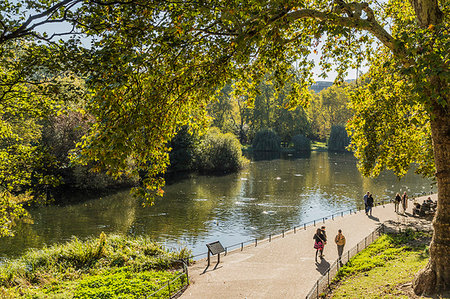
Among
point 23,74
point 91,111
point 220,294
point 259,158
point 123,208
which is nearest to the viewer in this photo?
point 91,111

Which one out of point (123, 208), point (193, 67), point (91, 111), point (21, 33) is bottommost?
point (123, 208)

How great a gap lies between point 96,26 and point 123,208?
2473cm

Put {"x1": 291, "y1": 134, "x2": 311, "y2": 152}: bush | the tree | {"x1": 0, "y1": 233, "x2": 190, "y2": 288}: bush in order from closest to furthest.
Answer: the tree, {"x1": 0, "y1": 233, "x2": 190, "y2": 288}: bush, {"x1": 291, "y1": 134, "x2": 311, "y2": 152}: bush

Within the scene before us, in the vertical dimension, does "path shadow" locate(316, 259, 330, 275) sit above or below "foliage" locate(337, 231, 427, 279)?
below

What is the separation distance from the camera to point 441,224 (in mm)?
8031

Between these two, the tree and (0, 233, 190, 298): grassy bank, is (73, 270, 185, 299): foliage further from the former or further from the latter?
the tree

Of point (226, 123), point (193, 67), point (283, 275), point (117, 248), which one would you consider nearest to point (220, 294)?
point (283, 275)

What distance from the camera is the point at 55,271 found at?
13109mm

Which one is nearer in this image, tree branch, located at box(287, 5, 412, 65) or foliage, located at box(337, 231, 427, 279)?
tree branch, located at box(287, 5, 412, 65)

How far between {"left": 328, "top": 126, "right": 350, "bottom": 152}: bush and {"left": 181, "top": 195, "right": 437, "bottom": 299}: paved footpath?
7100 centimetres

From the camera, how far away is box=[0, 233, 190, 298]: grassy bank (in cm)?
998

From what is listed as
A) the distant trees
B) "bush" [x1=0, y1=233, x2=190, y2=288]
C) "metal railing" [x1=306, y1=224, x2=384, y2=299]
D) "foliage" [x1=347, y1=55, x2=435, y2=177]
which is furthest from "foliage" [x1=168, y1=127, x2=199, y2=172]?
"foliage" [x1=347, y1=55, x2=435, y2=177]

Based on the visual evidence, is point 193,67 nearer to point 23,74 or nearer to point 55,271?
point 23,74

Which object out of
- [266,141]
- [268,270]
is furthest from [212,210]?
[266,141]
